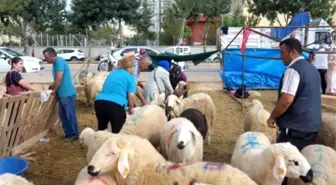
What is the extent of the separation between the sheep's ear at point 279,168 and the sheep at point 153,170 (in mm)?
304

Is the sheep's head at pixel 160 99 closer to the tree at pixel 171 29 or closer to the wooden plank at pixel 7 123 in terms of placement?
the wooden plank at pixel 7 123

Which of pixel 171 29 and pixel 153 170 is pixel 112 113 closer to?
pixel 153 170

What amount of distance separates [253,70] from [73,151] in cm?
922

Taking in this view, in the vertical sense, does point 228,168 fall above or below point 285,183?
above

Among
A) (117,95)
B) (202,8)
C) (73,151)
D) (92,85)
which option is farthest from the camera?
(202,8)

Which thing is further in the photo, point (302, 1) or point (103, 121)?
point (302, 1)

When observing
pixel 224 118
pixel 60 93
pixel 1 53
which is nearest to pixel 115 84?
pixel 60 93

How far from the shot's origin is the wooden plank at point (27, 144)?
6.48 m

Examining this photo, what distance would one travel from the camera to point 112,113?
5641mm

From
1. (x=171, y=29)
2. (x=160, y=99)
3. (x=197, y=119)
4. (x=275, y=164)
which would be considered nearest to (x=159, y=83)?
(x=160, y=99)

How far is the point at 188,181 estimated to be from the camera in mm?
3582

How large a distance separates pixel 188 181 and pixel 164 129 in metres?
1.88

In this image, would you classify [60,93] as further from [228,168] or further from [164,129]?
[228,168]

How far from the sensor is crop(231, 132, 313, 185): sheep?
3619 mm
